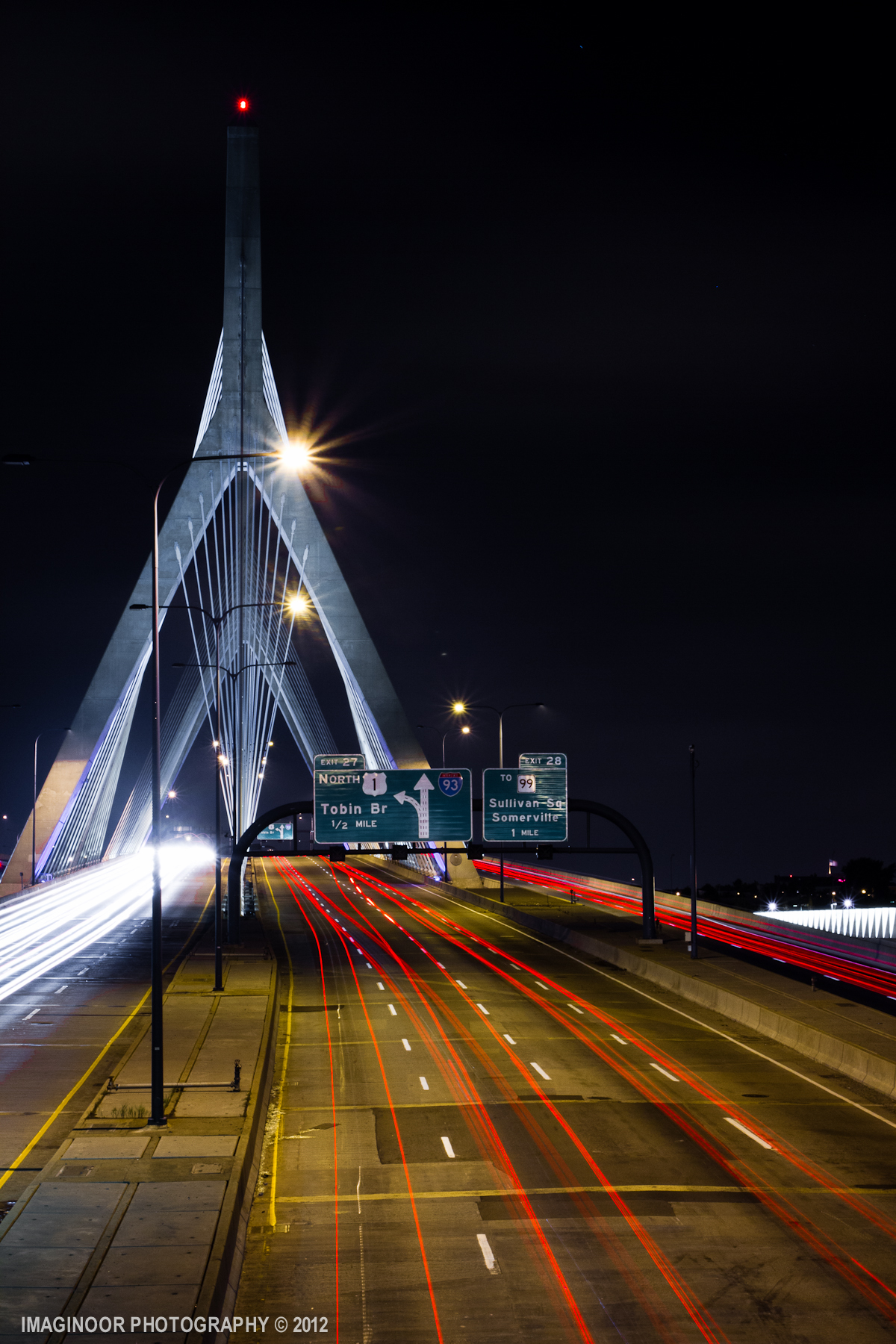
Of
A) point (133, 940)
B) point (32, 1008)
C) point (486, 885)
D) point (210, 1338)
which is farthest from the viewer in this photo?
point (486, 885)

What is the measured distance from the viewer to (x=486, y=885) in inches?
3209

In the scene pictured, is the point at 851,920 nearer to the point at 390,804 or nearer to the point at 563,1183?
the point at 390,804

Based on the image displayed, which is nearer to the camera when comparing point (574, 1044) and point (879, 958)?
point (574, 1044)

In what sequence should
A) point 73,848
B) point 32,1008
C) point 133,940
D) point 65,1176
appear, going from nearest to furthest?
point 65,1176 < point 32,1008 < point 133,940 < point 73,848

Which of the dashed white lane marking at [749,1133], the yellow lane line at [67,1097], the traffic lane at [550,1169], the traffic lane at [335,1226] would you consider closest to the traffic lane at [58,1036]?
the yellow lane line at [67,1097]

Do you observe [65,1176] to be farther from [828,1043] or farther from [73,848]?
[73,848]

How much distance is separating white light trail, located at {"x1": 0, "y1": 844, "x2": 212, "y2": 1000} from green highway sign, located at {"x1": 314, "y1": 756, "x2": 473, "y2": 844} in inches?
382

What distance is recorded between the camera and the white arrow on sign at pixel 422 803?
1651 inches

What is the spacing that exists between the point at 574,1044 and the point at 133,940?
2741 centimetres

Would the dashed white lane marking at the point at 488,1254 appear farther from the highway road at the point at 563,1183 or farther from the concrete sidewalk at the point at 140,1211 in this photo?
the concrete sidewalk at the point at 140,1211

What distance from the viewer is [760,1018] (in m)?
31.7

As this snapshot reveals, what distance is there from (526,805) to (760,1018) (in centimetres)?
1441

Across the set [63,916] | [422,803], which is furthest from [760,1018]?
[63,916]

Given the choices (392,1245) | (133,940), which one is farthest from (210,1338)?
(133,940)
